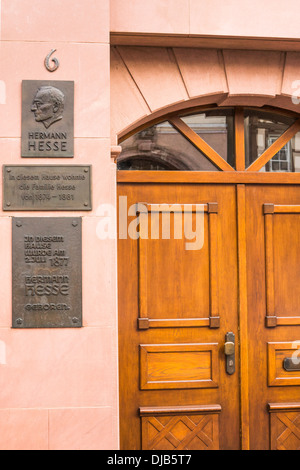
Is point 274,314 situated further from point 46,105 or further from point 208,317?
point 46,105

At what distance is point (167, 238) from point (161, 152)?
77 centimetres

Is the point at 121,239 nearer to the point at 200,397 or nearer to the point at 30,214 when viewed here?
the point at 30,214

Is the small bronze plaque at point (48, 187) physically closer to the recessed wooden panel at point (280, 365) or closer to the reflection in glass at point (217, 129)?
the reflection in glass at point (217, 129)

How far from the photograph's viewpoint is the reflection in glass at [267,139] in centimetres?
471

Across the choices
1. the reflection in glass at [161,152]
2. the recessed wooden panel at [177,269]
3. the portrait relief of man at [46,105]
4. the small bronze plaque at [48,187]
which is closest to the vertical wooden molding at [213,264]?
the recessed wooden panel at [177,269]

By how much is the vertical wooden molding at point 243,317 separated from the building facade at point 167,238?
1 cm

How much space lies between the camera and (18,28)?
3875 millimetres

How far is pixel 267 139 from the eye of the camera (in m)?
4.74

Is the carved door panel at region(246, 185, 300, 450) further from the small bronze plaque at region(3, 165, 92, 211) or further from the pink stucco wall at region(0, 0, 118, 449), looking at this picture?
the small bronze plaque at region(3, 165, 92, 211)

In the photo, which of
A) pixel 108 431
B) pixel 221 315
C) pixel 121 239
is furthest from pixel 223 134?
pixel 108 431

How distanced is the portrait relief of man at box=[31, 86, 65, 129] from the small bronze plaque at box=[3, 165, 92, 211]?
0.35 m

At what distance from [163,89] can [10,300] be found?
6.88ft

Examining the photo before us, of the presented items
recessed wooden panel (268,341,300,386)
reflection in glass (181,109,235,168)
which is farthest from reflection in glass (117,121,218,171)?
recessed wooden panel (268,341,300,386)

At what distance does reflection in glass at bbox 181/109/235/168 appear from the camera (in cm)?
469
